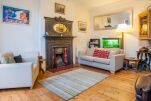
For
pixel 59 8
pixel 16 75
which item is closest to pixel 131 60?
pixel 59 8

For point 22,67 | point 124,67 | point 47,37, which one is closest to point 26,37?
point 47,37

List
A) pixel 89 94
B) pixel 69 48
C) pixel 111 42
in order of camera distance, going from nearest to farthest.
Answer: pixel 89 94 < pixel 69 48 < pixel 111 42

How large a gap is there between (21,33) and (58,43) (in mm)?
1403

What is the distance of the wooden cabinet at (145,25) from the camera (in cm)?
403

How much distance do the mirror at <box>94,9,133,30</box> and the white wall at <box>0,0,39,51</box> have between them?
118 inches

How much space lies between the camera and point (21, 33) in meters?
4.04

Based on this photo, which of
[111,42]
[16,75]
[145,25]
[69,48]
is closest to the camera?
[16,75]

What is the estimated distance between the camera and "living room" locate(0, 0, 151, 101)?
2584mm

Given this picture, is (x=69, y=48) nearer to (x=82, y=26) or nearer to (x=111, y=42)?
(x=82, y=26)

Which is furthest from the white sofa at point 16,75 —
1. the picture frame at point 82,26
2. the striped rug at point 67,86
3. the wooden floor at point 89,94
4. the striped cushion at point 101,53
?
the picture frame at point 82,26

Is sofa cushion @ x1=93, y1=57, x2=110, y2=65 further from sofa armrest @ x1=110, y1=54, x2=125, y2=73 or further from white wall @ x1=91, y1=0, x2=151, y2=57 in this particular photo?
white wall @ x1=91, y1=0, x2=151, y2=57

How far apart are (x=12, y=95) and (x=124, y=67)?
3786 millimetres

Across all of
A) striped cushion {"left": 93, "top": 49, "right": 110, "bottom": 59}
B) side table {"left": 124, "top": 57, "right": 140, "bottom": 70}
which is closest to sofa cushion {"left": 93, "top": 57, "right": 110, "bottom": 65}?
striped cushion {"left": 93, "top": 49, "right": 110, "bottom": 59}

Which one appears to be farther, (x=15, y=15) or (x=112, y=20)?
(x=112, y=20)
